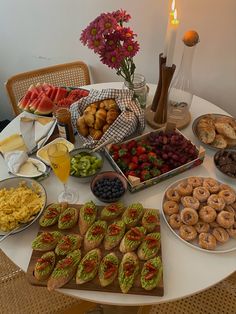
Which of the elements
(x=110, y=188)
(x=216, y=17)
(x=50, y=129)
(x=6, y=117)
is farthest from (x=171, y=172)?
(x=6, y=117)

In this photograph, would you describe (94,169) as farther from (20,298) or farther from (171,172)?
Result: (20,298)

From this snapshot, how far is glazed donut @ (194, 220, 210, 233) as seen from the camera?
101 centimetres

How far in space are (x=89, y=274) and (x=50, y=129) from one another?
0.73 meters

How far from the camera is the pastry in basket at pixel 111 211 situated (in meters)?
1.03

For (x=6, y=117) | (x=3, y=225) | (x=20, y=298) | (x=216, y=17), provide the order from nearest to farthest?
(x=3, y=225) < (x=20, y=298) < (x=216, y=17) < (x=6, y=117)

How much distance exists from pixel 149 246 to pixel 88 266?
8.1 inches

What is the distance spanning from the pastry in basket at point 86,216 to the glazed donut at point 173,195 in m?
0.28

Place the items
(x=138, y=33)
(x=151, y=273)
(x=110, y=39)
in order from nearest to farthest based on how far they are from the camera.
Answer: (x=151, y=273), (x=110, y=39), (x=138, y=33)

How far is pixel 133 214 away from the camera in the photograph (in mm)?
1033

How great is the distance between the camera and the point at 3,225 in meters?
1.00

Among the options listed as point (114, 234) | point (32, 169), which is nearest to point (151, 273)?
point (114, 234)

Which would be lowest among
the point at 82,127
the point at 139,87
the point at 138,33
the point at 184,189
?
the point at 184,189

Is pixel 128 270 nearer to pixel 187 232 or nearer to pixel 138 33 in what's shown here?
pixel 187 232

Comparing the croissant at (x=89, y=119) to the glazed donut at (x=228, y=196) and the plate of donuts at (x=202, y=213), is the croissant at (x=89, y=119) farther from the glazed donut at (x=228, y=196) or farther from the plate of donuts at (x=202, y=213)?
the glazed donut at (x=228, y=196)
